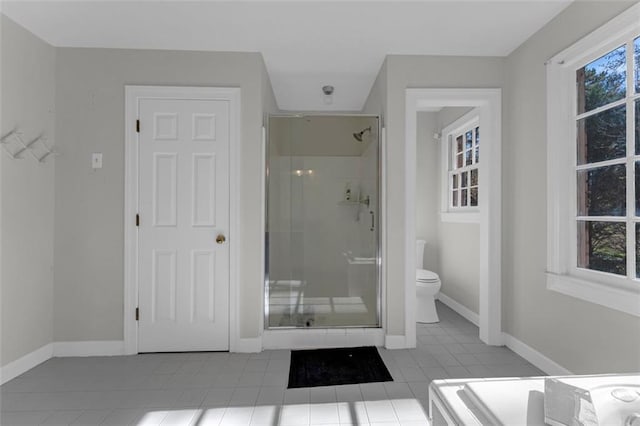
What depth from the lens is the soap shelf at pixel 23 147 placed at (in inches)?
89.9

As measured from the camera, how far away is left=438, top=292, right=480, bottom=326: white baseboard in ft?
11.0

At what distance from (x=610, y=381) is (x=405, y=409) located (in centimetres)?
121

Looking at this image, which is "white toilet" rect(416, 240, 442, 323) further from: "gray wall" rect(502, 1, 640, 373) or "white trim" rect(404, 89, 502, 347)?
"gray wall" rect(502, 1, 640, 373)

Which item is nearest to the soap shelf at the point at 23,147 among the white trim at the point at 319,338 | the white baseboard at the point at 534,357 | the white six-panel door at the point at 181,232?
the white six-panel door at the point at 181,232

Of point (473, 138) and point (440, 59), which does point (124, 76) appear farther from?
point (473, 138)

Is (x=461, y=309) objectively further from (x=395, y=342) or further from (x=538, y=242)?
(x=538, y=242)

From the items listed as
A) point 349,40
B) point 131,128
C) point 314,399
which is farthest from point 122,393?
point 349,40

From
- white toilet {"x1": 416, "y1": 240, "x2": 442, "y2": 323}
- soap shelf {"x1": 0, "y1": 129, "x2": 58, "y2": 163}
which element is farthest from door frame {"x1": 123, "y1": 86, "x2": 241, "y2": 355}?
white toilet {"x1": 416, "y1": 240, "x2": 442, "y2": 323}

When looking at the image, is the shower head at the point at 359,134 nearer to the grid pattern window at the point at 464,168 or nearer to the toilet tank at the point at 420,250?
the grid pattern window at the point at 464,168

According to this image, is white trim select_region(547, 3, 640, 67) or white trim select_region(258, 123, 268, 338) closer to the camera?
white trim select_region(547, 3, 640, 67)

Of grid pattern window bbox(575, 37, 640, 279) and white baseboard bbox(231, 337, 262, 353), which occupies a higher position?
grid pattern window bbox(575, 37, 640, 279)

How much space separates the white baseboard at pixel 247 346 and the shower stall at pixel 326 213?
0.37 metres

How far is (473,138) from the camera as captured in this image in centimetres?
362

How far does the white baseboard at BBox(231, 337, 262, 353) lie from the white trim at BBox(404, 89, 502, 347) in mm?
1210
